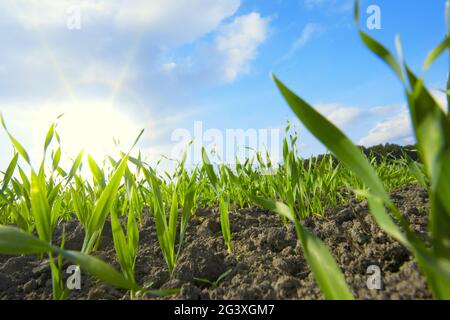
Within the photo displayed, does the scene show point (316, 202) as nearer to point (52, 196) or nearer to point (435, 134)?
point (52, 196)

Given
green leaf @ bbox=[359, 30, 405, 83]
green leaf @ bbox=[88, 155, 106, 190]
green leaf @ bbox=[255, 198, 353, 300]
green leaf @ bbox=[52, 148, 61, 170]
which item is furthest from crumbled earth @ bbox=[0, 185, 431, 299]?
green leaf @ bbox=[359, 30, 405, 83]

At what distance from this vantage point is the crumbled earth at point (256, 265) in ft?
3.31

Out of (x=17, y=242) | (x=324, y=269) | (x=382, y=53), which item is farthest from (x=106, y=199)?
(x=382, y=53)

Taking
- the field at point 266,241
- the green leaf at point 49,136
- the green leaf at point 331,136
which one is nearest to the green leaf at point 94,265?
the field at point 266,241

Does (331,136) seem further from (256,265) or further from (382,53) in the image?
(256,265)

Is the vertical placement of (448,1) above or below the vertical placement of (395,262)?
above

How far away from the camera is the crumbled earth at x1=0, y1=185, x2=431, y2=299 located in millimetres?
1009

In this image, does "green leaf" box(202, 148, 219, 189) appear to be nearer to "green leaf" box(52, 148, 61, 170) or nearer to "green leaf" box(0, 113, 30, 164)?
"green leaf" box(52, 148, 61, 170)

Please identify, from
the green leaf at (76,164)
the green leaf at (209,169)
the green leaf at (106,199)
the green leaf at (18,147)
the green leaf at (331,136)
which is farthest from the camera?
the green leaf at (209,169)

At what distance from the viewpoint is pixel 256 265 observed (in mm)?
1277

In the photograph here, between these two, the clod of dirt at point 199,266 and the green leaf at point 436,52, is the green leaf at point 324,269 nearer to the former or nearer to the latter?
the green leaf at point 436,52
